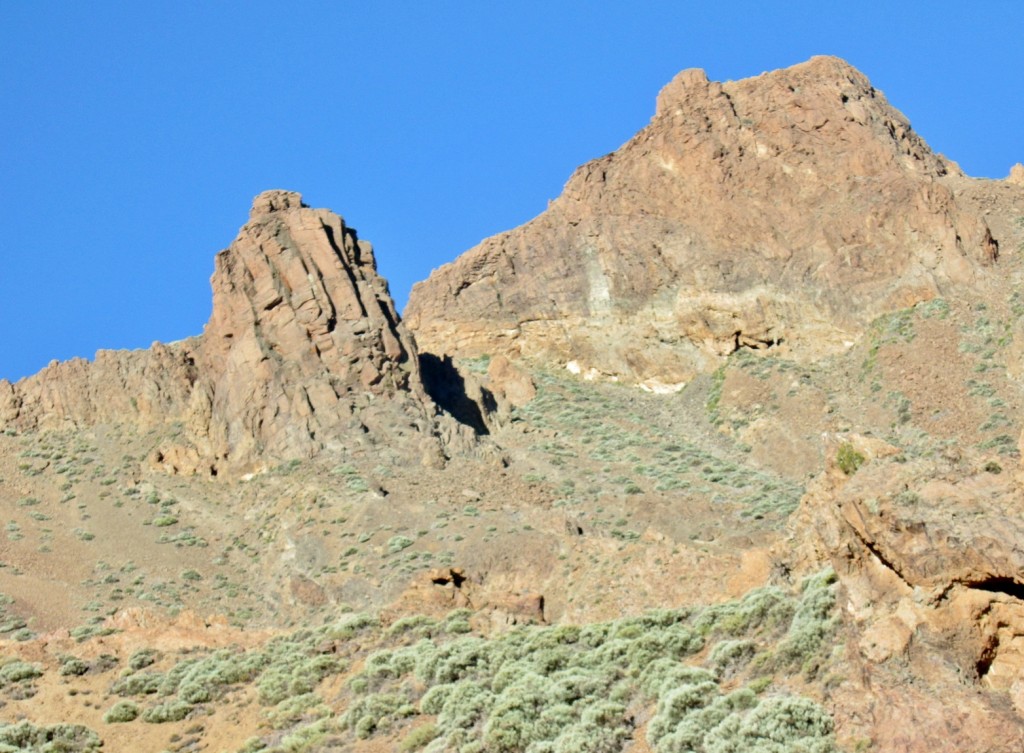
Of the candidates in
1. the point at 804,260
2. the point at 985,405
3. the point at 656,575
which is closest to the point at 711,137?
the point at 804,260

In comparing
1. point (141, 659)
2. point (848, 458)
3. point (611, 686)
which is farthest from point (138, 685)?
point (848, 458)

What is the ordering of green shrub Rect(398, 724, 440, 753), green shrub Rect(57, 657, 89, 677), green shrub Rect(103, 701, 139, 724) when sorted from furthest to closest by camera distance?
green shrub Rect(57, 657, 89, 677)
green shrub Rect(103, 701, 139, 724)
green shrub Rect(398, 724, 440, 753)

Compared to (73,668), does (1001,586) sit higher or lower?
lower

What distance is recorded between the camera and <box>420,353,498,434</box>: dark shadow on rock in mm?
60000

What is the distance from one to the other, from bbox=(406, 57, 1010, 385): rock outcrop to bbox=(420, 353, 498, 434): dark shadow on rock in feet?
30.3

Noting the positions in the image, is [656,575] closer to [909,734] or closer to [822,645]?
[822,645]

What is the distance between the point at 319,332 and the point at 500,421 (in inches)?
344

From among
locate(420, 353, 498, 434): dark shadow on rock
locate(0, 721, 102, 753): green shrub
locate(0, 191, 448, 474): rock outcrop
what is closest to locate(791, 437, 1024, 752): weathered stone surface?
locate(0, 721, 102, 753): green shrub

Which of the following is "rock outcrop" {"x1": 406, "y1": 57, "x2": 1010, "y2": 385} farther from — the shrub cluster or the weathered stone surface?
the weathered stone surface

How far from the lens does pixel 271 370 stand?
55.7 meters

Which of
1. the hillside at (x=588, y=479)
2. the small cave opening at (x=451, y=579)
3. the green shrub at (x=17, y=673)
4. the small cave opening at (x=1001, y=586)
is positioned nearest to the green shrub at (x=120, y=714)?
the hillside at (x=588, y=479)

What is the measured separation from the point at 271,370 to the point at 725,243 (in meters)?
25.3

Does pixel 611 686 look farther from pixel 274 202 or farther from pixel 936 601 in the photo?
pixel 274 202

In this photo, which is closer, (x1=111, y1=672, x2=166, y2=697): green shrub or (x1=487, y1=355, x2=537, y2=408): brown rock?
(x1=111, y1=672, x2=166, y2=697): green shrub
